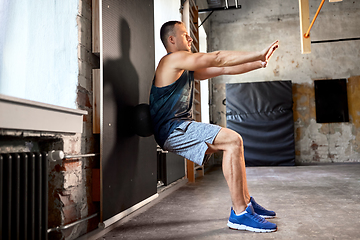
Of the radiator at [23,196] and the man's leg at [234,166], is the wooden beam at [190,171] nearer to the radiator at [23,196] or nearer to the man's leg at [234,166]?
the man's leg at [234,166]

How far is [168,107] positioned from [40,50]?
0.84 meters

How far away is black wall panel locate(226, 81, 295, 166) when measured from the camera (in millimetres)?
6719

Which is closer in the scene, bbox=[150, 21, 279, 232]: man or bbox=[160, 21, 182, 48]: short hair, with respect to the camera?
bbox=[150, 21, 279, 232]: man

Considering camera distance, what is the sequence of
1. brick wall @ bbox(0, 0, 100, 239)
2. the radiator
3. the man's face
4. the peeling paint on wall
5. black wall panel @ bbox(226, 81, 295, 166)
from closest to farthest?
the radiator → brick wall @ bbox(0, 0, 100, 239) → the man's face → black wall panel @ bbox(226, 81, 295, 166) → the peeling paint on wall

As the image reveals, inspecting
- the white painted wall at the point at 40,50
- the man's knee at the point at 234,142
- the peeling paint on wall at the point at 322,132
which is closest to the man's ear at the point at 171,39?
the white painted wall at the point at 40,50

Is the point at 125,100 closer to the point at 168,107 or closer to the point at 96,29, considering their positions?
the point at 168,107

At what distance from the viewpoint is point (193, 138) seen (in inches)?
74.4

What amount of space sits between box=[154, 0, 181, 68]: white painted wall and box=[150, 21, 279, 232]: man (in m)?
1.42

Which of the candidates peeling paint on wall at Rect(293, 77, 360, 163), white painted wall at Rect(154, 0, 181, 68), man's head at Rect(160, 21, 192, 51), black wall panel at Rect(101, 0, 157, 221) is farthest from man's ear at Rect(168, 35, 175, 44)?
peeling paint on wall at Rect(293, 77, 360, 163)

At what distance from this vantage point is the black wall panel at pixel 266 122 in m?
6.72

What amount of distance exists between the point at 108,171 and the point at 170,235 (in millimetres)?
516

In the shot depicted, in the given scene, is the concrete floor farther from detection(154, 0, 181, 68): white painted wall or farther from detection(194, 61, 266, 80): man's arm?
detection(154, 0, 181, 68): white painted wall

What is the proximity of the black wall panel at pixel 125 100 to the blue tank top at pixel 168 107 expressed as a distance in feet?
0.58

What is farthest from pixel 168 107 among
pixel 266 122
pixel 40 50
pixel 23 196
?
pixel 266 122
